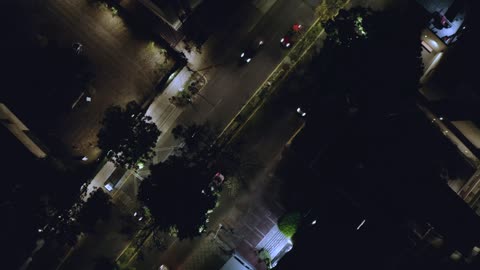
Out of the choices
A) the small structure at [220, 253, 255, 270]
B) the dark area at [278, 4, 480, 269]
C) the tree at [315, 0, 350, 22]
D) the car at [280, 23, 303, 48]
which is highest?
the tree at [315, 0, 350, 22]

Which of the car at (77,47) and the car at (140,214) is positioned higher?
the car at (77,47)

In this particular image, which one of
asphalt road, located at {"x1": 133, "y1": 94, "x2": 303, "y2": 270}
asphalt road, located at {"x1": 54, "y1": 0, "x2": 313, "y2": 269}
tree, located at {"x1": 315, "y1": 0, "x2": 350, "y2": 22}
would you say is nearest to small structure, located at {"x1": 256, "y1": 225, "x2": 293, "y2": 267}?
asphalt road, located at {"x1": 133, "y1": 94, "x2": 303, "y2": 270}

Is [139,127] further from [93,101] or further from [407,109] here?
[407,109]

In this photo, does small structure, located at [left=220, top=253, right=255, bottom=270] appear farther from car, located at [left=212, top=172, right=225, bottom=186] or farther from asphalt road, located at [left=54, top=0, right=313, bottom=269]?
car, located at [left=212, top=172, right=225, bottom=186]

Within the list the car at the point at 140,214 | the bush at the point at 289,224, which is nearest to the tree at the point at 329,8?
the bush at the point at 289,224

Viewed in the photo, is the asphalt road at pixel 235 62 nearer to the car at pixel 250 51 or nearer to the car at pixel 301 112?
the car at pixel 250 51

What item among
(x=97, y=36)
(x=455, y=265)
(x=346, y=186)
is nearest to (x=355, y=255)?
(x=346, y=186)
